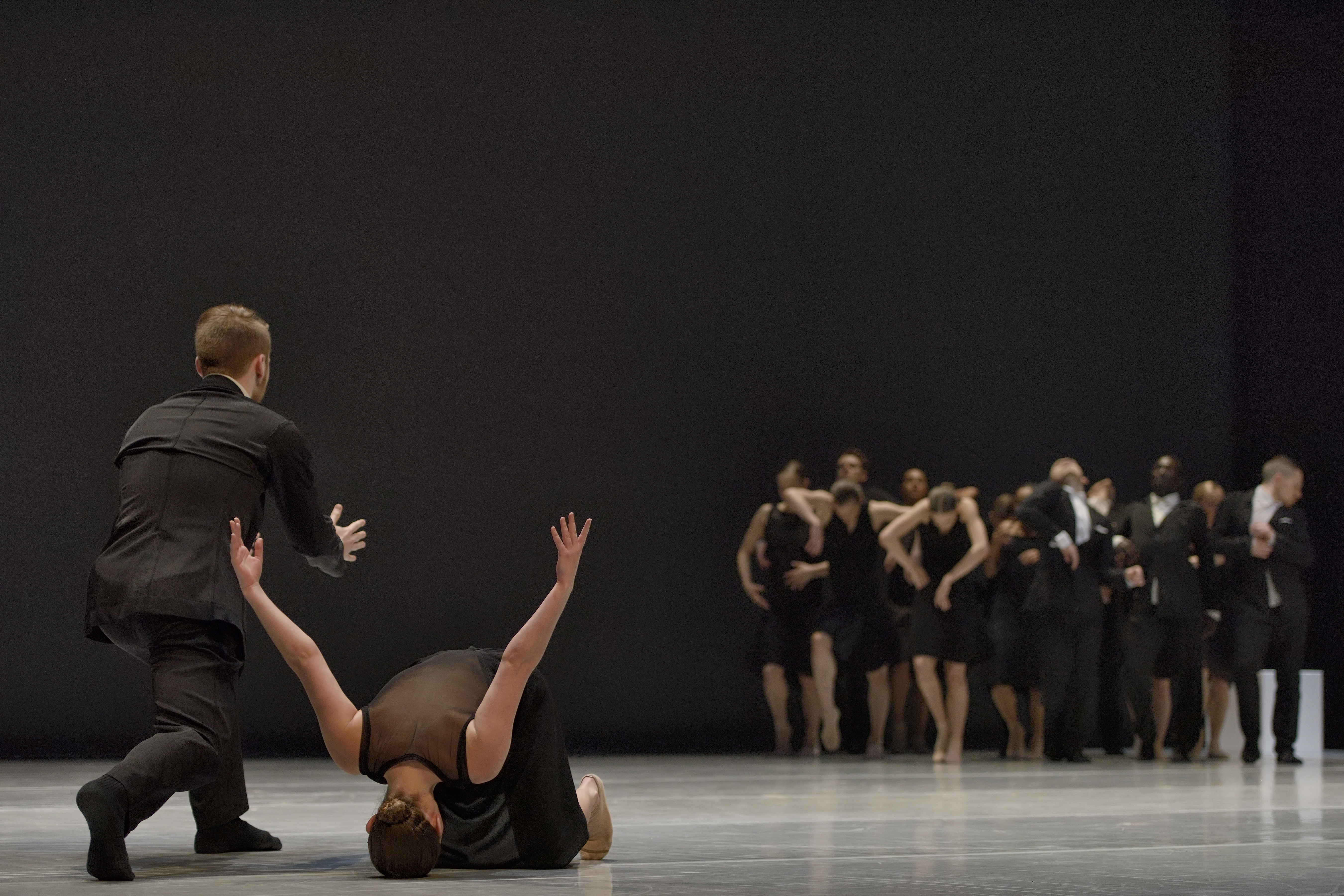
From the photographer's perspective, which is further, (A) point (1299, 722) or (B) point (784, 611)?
(B) point (784, 611)

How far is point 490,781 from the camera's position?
3846 millimetres

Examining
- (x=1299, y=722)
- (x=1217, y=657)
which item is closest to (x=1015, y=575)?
(x=1217, y=657)

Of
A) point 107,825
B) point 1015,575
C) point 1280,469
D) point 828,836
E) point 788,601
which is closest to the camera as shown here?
point 107,825

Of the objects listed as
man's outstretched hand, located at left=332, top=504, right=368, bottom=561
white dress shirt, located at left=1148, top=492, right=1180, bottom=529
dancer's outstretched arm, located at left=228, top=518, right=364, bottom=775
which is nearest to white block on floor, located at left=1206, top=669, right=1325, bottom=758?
white dress shirt, located at left=1148, top=492, right=1180, bottom=529

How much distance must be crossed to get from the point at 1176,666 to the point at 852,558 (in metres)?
1.83

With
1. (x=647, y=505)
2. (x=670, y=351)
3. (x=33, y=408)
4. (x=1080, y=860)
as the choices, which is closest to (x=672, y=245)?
(x=670, y=351)

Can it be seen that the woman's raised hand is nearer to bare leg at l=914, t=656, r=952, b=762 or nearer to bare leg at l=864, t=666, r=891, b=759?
bare leg at l=914, t=656, r=952, b=762

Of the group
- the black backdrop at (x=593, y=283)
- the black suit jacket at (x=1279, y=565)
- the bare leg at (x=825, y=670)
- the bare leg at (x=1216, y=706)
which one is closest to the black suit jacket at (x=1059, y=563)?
the black suit jacket at (x=1279, y=565)

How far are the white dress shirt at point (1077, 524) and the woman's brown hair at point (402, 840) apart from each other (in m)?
5.72

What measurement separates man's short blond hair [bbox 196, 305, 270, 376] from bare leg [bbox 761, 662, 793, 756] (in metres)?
6.09

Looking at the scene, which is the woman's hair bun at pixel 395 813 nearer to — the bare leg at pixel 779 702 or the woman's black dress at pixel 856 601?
the woman's black dress at pixel 856 601

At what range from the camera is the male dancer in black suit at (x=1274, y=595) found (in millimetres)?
8859

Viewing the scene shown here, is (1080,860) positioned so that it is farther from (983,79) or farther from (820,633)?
(983,79)

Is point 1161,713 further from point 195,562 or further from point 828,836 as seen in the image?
point 195,562
